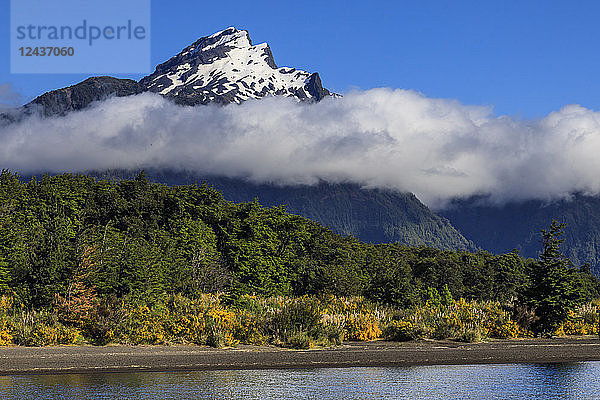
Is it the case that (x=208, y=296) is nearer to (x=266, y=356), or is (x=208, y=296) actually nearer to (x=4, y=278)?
(x=4, y=278)

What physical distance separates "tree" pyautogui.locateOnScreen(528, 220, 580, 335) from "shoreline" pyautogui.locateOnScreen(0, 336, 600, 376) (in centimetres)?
435

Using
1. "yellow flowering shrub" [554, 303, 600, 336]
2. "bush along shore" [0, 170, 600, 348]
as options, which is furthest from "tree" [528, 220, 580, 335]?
"yellow flowering shrub" [554, 303, 600, 336]

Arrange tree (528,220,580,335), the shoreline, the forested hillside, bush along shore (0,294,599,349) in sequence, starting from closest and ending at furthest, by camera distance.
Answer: the shoreline → bush along shore (0,294,599,349) → the forested hillside → tree (528,220,580,335)

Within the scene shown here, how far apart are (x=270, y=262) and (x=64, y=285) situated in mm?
37355

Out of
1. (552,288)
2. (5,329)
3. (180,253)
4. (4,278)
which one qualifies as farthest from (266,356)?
(180,253)

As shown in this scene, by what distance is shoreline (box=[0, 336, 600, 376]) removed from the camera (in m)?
36.1

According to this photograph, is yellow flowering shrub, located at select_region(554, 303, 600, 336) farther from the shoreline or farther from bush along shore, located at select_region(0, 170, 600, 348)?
the shoreline

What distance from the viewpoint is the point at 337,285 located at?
8125cm

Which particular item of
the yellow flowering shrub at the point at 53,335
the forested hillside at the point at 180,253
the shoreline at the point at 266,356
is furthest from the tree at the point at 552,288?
the yellow flowering shrub at the point at 53,335

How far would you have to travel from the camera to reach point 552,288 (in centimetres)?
5012

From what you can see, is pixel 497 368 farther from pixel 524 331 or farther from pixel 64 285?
pixel 64 285

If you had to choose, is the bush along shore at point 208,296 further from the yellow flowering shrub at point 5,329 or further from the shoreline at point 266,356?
Result: the shoreline at point 266,356

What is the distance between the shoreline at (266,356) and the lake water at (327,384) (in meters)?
2.07

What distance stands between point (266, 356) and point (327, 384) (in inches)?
389
